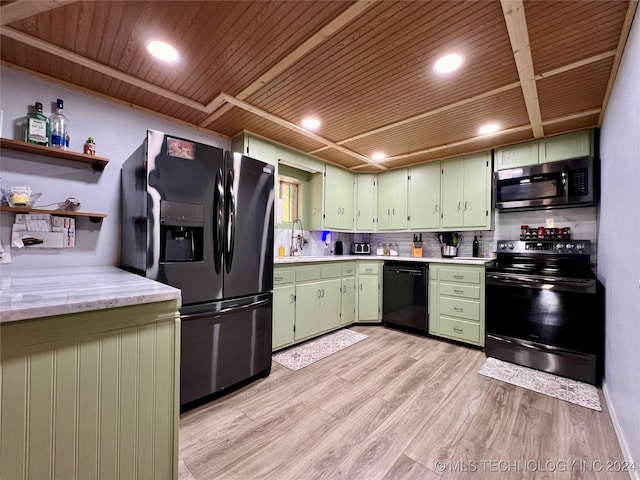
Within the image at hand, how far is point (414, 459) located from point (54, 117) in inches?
126

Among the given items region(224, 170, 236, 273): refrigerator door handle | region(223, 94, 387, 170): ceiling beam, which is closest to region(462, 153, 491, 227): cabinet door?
region(223, 94, 387, 170): ceiling beam

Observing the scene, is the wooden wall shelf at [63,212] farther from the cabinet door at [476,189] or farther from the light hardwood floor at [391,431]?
the cabinet door at [476,189]

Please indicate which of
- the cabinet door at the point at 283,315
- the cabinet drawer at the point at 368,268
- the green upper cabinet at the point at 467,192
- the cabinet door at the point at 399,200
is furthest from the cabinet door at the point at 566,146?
the cabinet door at the point at 283,315

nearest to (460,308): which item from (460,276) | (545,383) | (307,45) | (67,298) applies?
(460,276)

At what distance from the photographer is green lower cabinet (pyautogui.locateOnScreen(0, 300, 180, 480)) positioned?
75 centimetres

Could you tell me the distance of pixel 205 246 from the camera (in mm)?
1863

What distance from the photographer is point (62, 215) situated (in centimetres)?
195

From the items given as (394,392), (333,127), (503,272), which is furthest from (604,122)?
(394,392)

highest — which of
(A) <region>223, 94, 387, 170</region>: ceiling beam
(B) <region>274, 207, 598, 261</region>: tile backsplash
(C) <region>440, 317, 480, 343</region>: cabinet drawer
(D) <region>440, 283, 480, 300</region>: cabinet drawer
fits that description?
(A) <region>223, 94, 387, 170</region>: ceiling beam

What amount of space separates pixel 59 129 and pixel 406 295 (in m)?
3.63

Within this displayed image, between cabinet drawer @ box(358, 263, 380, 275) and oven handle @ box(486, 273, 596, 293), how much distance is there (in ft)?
4.27

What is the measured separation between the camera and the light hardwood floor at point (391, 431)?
134cm

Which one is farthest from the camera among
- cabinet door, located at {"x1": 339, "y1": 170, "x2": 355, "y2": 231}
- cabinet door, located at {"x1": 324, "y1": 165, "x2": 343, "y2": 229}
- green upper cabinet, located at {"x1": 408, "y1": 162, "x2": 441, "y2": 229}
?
cabinet door, located at {"x1": 339, "y1": 170, "x2": 355, "y2": 231}

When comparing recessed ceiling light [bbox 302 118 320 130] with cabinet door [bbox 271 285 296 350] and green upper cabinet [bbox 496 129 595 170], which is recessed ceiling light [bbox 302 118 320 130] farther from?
green upper cabinet [bbox 496 129 595 170]
